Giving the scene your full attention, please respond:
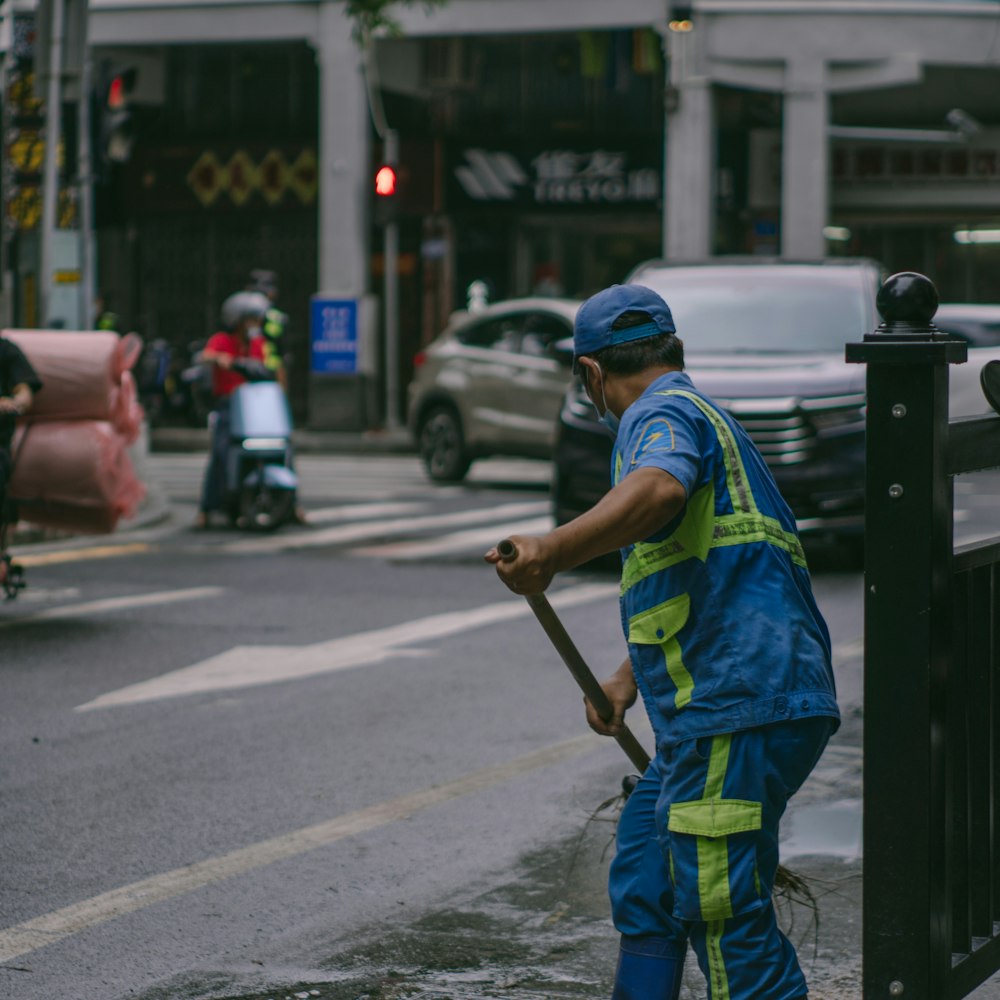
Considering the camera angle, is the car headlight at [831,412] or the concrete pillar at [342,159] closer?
the car headlight at [831,412]

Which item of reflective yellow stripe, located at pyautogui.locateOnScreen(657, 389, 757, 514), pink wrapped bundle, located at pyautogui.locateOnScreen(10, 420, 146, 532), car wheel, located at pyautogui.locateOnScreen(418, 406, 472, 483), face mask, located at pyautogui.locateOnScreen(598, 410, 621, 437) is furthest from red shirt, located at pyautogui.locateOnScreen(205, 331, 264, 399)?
reflective yellow stripe, located at pyautogui.locateOnScreen(657, 389, 757, 514)

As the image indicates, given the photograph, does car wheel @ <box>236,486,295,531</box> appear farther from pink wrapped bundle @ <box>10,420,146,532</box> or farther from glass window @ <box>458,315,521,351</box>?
pink wrapped bundle @ <box>10,420,146,532</box>

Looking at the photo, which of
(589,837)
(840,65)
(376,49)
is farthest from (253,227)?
(589,837)

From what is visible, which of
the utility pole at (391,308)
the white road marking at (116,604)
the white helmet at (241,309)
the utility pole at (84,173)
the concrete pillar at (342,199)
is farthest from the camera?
the concrete pillar at (342,199)

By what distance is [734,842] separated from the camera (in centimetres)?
346

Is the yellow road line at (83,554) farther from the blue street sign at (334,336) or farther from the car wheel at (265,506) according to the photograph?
the blue street sign at (334,336)

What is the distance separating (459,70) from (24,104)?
1319 centimetres

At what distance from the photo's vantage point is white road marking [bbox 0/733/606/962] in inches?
198

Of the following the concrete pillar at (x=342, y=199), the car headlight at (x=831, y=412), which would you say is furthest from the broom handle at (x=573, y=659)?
the concrete pillar at (x=342, y=199)

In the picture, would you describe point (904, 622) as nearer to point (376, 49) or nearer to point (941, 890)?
point (941, 890)

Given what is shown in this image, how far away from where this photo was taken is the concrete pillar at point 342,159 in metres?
27.1

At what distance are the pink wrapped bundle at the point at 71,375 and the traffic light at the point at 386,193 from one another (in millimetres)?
14168

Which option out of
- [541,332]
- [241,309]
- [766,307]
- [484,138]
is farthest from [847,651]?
[484,138]

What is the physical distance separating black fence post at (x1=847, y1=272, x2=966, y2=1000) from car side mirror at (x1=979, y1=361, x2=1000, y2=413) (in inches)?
9.2
